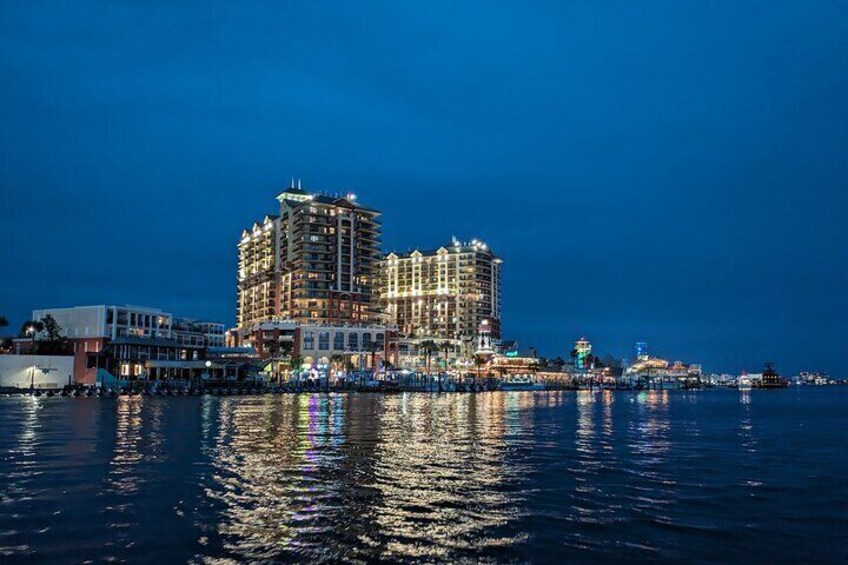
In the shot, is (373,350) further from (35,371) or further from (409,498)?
(409,498)

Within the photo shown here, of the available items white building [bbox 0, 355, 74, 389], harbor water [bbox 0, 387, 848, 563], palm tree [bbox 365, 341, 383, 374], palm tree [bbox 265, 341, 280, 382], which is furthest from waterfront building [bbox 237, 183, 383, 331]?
harbor water [bbox 0, 387, 848, 563]

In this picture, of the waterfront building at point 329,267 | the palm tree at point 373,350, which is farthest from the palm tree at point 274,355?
the palm tree at point 373,350

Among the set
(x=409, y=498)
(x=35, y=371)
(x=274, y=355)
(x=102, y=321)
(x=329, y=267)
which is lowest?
(x=409, y=498)

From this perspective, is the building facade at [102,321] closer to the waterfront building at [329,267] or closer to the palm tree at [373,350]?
the waterfront building at [329,267]

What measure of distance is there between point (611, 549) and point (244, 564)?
966 centimetres

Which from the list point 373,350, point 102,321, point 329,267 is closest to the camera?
point 102,321

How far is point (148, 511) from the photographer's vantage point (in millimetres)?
22078

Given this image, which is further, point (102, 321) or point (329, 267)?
point (329, 267)

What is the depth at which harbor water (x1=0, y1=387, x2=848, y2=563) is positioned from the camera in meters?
18.2

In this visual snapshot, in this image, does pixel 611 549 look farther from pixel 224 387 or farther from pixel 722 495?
pixel 224 387

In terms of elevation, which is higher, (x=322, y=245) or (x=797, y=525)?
(x=322, y=245)

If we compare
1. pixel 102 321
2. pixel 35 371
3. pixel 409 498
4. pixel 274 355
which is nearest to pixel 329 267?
pixel 274 355

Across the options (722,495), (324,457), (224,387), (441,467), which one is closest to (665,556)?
(722,495)

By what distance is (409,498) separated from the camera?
24.5m
